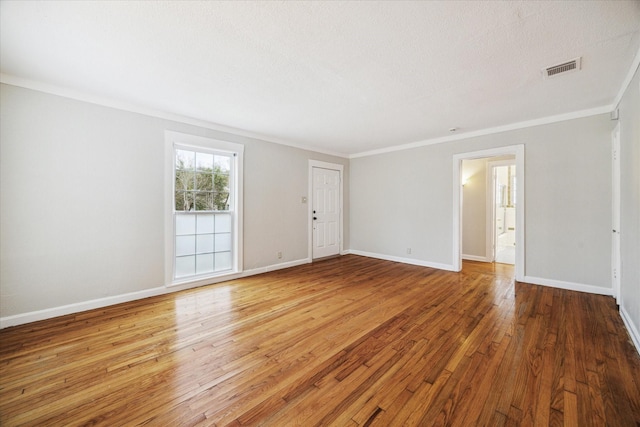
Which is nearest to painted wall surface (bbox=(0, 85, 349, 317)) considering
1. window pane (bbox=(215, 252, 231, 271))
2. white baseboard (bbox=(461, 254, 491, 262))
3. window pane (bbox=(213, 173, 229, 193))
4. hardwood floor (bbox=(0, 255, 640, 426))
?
hardwood floor (bbox=(0, 255, 640, 426))

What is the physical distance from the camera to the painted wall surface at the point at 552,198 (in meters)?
3.44

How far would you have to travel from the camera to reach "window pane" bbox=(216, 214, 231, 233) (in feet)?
13.8

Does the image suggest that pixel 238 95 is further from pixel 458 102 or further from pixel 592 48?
pixel 592 48

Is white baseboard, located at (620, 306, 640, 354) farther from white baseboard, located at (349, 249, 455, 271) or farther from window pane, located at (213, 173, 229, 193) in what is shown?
window pane, located at (213, 173, 229, 193)

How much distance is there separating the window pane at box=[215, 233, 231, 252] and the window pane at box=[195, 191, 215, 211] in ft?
1.62

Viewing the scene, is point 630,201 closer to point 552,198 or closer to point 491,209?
point 552,198

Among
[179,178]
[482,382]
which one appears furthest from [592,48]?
[179,178]

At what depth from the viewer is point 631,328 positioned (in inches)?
91.5

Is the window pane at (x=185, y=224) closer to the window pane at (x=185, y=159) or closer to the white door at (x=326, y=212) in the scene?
the window pane at (x=185, y=159)

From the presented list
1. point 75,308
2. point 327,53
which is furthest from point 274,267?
point 327,53

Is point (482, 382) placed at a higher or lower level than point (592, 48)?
lower

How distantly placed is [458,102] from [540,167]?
1.91 meters

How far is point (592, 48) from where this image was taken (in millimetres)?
2098

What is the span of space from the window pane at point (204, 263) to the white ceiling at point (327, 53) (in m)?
2.20
